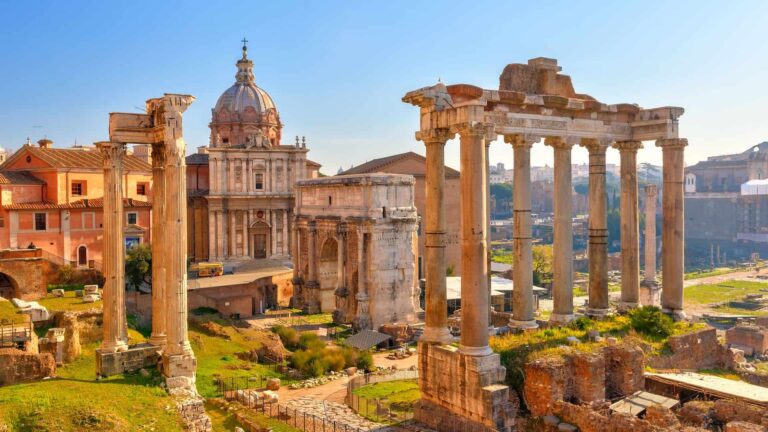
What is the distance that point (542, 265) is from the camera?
6212 centimetres

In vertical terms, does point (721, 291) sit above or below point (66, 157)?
below

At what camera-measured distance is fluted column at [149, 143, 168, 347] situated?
56.3ft

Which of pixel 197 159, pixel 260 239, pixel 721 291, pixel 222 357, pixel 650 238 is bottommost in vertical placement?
pixel 721 291

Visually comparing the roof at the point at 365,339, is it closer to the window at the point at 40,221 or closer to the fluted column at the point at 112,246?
the fluted column at the point at 112,246

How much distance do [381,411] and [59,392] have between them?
7765 millimetres

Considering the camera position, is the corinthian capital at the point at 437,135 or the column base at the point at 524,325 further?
the column base at the point at 524,325

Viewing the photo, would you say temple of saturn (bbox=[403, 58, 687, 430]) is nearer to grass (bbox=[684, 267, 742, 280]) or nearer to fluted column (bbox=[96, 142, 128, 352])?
fluted column (bbox=[96, 142, 128, 352])

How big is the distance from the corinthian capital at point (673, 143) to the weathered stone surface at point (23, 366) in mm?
17295

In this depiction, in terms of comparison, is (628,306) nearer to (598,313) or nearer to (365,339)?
(598,313)

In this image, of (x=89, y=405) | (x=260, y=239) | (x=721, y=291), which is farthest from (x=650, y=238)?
(x=721, y=291)

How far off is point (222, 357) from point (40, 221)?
52.7 feet

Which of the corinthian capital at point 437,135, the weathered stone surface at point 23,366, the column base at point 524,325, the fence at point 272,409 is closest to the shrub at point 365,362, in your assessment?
the fence at point 272,409

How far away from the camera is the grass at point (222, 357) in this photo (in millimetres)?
21828

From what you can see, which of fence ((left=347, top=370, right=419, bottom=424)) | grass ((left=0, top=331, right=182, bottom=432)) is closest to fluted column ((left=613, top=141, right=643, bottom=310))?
fence ((left=347, top=370, right=419, bottom=424))
